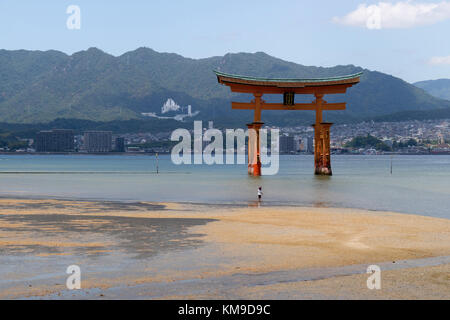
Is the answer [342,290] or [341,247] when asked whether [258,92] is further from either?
[342,290]

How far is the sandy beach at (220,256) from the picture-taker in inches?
397

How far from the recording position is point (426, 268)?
483 inches

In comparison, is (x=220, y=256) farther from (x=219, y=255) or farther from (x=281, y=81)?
(x=281, y=81)

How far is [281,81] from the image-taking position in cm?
5678

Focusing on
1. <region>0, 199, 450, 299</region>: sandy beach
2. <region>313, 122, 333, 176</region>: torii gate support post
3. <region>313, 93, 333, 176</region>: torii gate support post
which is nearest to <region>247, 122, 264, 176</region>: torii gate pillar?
<region>313, 93, 333, 176</region>: torii gate support post

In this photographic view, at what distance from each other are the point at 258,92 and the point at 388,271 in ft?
152

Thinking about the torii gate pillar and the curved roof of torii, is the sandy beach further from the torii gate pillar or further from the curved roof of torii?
the torii gate pillar

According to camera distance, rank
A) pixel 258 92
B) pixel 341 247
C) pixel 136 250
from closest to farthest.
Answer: pixel 136 250
pixel 341 247
pixel 258 92

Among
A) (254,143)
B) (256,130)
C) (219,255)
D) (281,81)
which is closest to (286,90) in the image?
(281,81)

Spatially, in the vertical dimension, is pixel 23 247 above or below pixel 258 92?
below
